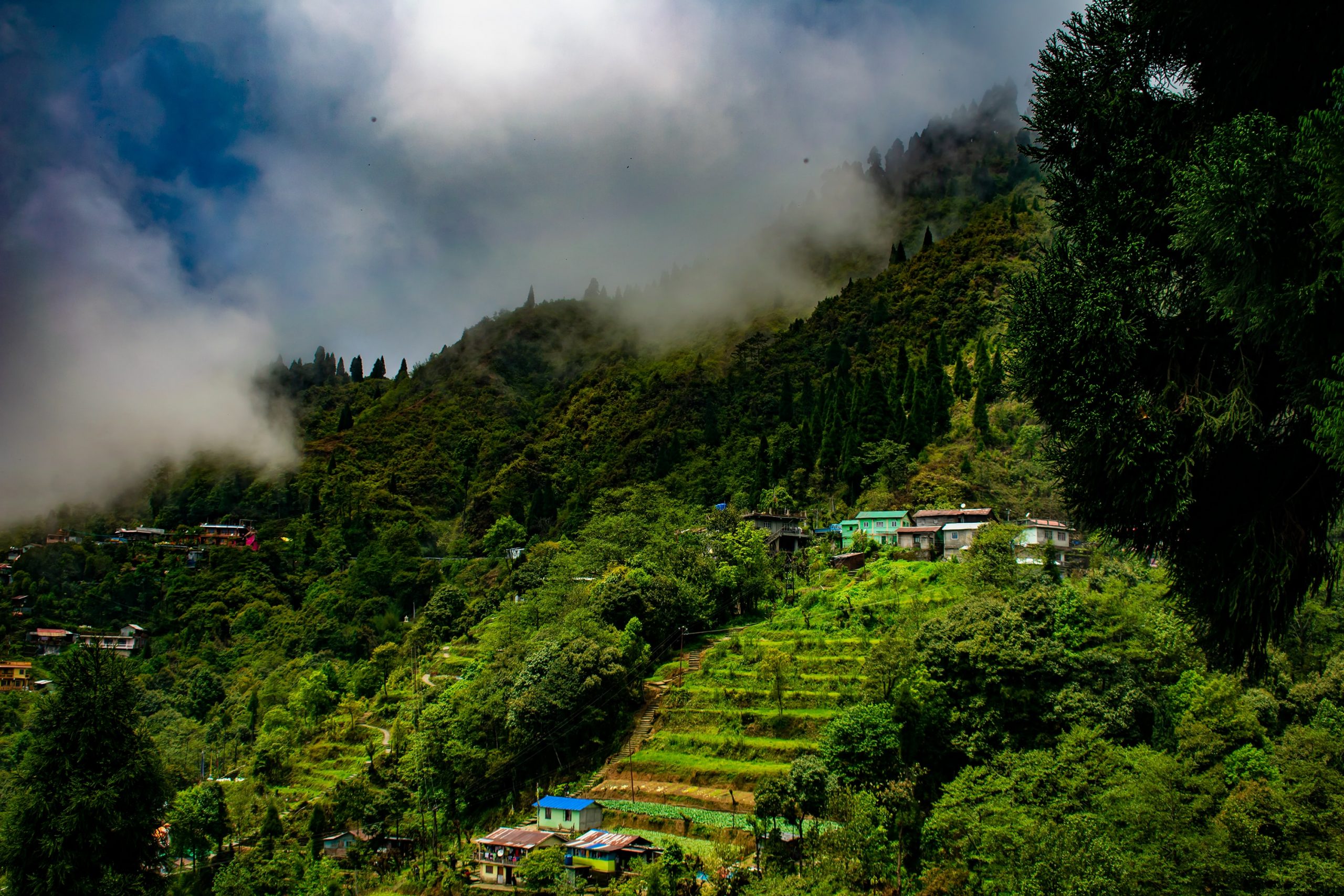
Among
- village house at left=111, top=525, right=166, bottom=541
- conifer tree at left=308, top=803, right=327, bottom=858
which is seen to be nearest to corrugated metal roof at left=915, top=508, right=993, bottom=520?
conifer tree at left=308, top=803, right=327, bottom=858

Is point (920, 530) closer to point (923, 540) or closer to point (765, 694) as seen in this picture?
point (923, 540)

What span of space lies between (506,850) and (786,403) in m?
52.4

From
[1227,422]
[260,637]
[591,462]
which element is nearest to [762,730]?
[1227,422]

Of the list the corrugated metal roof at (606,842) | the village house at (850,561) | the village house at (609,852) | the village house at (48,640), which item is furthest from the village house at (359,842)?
the village house at (48,640)

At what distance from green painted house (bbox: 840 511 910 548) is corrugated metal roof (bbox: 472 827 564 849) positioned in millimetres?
26571

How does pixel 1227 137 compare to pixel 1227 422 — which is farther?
pixel 1227 422

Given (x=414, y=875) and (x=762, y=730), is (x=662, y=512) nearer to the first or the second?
(x=762, y=730)

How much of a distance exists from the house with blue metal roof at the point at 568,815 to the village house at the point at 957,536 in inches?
918

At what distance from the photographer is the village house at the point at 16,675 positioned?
66.3m

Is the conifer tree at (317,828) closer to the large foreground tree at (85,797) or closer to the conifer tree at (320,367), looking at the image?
the large foreground tree at (85,797)

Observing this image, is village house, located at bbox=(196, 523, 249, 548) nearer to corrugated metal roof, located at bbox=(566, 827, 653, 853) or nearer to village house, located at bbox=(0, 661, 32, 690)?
village house, located at bbox=(0, 661, 32, 690)

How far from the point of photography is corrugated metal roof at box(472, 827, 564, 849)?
28781 millimetres

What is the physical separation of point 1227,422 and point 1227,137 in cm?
258

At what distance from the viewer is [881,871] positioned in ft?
68.1
